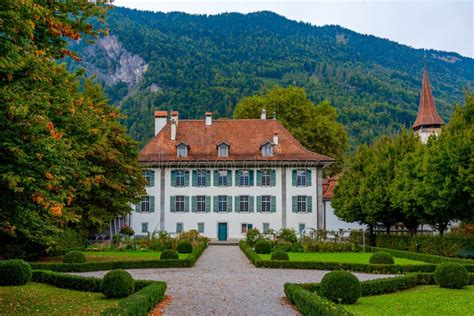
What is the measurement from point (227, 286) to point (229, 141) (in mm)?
27378

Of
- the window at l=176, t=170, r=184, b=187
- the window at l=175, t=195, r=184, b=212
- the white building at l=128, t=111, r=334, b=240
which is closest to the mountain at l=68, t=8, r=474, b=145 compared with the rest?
the white building at l=128, t=111, r=334, b=240

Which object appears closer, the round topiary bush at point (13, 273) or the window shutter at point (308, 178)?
the round topiary bush at point (13, 273)

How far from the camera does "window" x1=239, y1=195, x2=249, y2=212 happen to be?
4259 centimetres

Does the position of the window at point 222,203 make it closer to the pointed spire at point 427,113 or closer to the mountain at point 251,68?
the pointed spire at point 427,113

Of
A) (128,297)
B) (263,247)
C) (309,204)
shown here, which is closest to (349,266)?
(263,247)

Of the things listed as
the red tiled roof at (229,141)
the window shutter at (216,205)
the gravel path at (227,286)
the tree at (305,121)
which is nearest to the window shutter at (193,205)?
the window shutter at (216,205)

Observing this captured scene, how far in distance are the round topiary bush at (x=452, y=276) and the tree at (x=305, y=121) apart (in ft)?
105

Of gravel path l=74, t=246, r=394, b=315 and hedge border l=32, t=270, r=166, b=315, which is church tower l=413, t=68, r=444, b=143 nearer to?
gravel path l=74, t=246, r=394, b=315

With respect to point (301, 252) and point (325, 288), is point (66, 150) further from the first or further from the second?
point (301, 252)

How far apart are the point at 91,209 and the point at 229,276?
8930mm

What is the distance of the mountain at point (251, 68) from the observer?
89625 mm

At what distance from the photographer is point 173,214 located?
4275cm

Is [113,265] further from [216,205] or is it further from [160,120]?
[160,120]

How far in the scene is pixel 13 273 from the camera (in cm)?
1684
